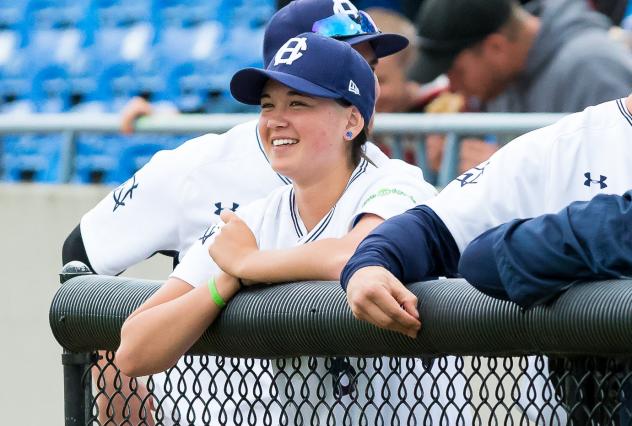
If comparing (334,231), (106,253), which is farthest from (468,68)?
(334,231)

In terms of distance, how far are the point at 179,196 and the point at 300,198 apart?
651mm

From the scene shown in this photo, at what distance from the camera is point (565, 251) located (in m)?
1.82

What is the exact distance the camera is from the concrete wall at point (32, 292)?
5.32 meters

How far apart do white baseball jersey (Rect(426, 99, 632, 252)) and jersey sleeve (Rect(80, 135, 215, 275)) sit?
1100 mm

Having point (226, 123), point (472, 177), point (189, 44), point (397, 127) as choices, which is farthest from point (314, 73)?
point (189, 44)

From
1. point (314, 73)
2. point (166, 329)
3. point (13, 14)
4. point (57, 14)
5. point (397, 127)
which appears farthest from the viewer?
point (13, 14)

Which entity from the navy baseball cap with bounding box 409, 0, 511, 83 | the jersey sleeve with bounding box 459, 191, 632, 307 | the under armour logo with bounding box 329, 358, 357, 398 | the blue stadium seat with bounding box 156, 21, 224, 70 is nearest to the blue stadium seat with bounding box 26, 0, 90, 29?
A: the blue stadium seat with bounding box 156, 21, 224, 70

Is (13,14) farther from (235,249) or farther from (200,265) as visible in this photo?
(235,249)

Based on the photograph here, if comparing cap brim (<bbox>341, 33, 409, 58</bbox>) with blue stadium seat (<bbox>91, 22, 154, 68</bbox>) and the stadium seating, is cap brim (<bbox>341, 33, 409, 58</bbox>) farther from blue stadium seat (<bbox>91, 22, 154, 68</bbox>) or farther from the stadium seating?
blue stadium seat (<bbox>91, 22, 154, 68</bbox>)

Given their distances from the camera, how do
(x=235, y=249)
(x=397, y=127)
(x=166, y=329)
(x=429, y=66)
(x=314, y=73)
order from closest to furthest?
1. (x=166, y=329)
2. (x=235, y=249)
3. (x=314, y=73)
4. (x=397, y=127)
5. (x=429, y=66)

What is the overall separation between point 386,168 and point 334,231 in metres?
0.20

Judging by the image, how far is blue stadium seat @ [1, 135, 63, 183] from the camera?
8.52 meters

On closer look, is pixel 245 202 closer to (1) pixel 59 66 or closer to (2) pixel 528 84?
(2) pixel 528 84

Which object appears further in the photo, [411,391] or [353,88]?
[353,88]
